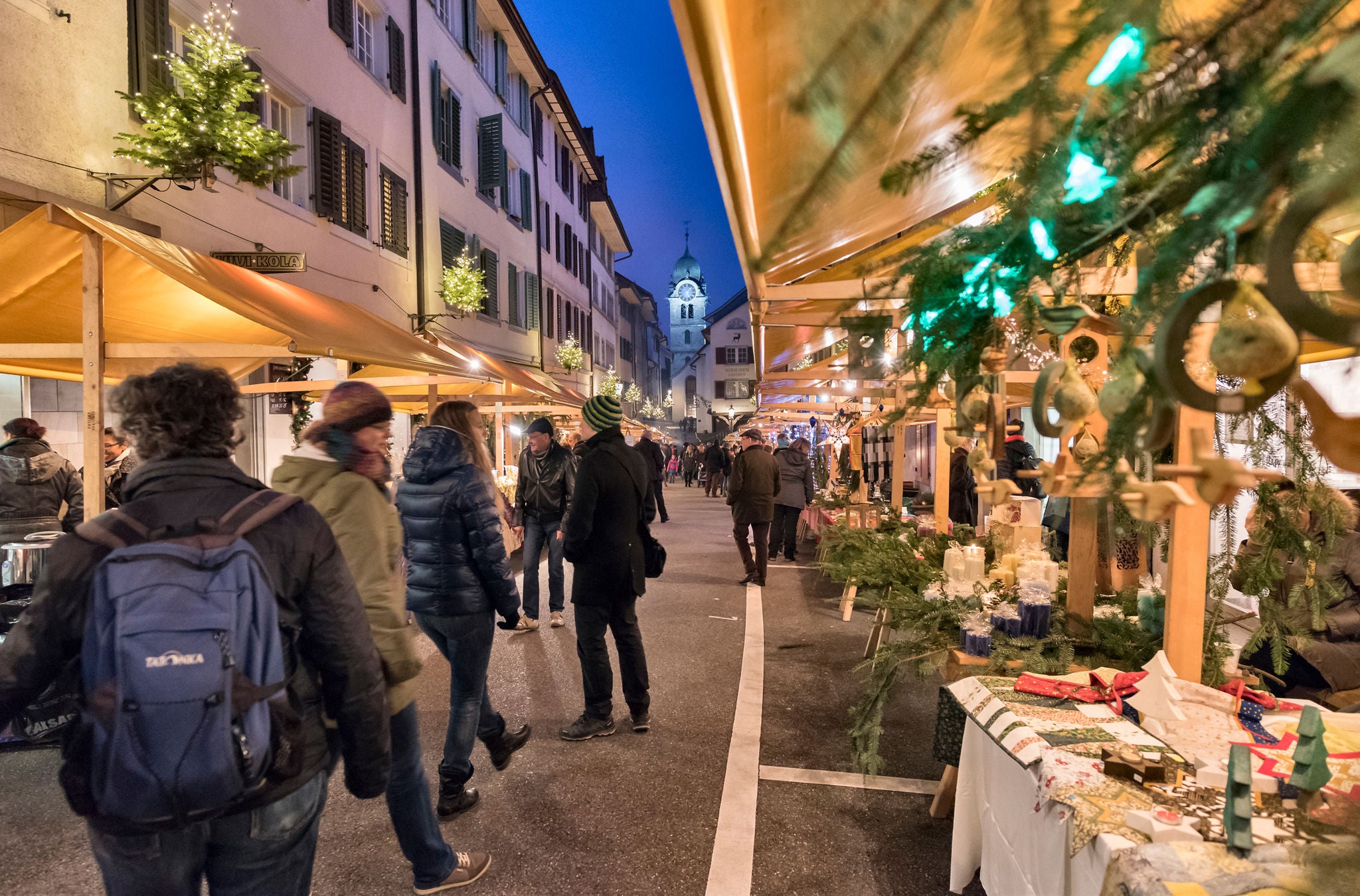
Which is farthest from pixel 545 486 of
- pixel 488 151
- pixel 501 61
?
pixel 501 61

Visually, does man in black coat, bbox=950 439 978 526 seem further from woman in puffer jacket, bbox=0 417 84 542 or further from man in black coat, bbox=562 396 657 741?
woman in puffer jacket, bbox=0 417 84 542

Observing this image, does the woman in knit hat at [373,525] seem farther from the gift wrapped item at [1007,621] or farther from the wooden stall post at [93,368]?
the gift wrapped item at [1007,621]

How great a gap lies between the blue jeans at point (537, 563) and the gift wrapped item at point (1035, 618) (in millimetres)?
4288

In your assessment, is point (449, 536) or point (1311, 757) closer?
point (1311, 757)

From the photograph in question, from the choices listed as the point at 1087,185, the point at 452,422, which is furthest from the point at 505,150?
the point at 1087,185

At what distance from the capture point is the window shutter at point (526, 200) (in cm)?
1894

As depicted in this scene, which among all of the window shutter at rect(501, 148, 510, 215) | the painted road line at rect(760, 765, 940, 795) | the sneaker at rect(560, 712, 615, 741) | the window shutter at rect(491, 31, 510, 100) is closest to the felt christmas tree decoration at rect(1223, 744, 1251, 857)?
the painted road line at rect(760, 765, 940, 795)

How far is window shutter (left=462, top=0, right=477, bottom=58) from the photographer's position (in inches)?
580

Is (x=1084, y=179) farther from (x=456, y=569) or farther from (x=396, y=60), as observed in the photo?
(x=396, y=60)

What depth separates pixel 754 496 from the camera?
801 cm

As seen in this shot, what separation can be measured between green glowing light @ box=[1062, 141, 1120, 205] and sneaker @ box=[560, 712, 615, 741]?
3.92m

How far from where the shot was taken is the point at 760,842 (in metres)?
3.09

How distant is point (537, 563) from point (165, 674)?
Answer: 5.05 metres

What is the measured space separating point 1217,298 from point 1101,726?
2.17 meters
